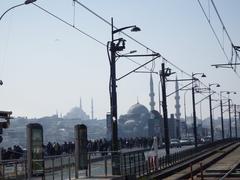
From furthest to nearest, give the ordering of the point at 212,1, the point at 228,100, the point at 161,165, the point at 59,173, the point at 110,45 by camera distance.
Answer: the point at 228,100 → the point at 161,165 → the point at 110,45 → the point at 59,173 → the point at 212,1

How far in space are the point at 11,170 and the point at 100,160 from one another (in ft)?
27.4

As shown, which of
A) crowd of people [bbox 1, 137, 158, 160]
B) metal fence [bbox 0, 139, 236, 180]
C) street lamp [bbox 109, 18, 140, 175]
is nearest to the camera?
metal fence [bbox 0, 139, 236, 180]

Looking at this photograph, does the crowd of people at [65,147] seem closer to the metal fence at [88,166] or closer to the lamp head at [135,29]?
the metal fence at [88,166]

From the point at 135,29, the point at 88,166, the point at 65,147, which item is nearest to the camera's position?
the point at 88,166

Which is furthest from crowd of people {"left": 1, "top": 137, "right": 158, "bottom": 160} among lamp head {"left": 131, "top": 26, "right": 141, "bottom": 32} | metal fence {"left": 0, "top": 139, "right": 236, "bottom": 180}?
lamp head {"left": 131, "top": 26, "right": 141, "bottom": 32}

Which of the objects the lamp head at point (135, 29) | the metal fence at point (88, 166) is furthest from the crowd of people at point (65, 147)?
the lamp head at point (135, 29)

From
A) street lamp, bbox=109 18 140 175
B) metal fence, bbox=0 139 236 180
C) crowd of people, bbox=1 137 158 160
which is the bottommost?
metal fence, bbox=0 139 236 180

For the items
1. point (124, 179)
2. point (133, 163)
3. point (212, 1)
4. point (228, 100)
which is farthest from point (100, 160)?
point (228, 100)

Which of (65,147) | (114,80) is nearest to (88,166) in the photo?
(114,80)

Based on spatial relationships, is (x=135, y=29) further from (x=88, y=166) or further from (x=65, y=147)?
(x=65, y=147)

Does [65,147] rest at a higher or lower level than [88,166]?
higher

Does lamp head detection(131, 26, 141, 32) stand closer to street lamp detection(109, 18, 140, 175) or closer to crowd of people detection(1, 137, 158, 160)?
street lamp detection(109, 18, 140, 175)

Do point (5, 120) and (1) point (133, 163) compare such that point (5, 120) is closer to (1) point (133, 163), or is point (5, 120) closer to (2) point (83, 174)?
(2) point (83, 174)

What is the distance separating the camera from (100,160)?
96.6ft
